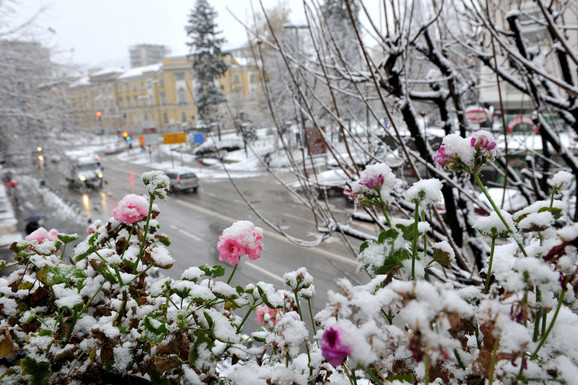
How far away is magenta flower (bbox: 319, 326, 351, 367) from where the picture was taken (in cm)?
70

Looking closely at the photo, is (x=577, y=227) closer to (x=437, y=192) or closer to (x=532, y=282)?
(x=532, y=282)

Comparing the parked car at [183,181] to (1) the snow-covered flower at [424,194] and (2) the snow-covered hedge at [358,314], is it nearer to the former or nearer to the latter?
(2) the snow-covered hedge at [358,314]

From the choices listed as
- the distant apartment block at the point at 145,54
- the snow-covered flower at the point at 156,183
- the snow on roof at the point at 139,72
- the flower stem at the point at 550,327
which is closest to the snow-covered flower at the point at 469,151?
the flower stem at the point at 550,327

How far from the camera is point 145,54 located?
102500 millimetres

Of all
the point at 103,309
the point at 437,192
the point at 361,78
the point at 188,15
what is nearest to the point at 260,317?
the point at 103,309

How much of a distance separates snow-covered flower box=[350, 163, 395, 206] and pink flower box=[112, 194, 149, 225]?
0.91 m

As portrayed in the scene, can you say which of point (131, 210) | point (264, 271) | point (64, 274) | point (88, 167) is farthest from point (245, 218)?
point (88, 167)

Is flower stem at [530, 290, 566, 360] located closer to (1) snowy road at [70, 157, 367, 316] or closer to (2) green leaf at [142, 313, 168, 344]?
(2) green leaf at [142, 313, 168, 344]

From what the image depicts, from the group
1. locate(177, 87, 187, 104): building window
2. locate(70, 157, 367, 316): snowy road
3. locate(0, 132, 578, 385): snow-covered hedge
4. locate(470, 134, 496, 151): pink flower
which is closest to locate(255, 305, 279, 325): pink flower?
locate(0, 132, 578, 385): snow-covered hedge

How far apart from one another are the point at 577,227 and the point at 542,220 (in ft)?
0.28

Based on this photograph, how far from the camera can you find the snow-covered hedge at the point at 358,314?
739 millimetres

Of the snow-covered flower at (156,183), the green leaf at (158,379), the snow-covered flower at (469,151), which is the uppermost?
the snow-covered flower at (469,151)

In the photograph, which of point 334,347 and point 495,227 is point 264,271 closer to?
point 495,227

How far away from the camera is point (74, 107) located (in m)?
12.7
